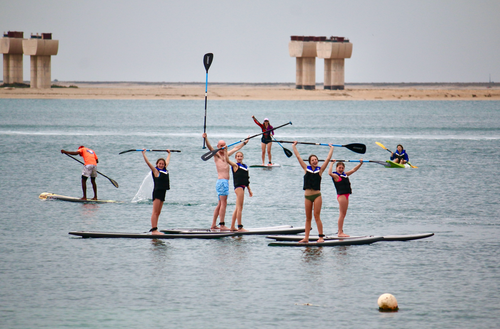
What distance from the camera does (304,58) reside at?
178 meters

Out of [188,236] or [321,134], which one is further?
[321,134]

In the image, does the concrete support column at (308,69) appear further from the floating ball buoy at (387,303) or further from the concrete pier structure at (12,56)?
the floating ball buoy at (387,303)

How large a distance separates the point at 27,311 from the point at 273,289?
4.74 m

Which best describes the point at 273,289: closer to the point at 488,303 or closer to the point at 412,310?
the point at 412,310

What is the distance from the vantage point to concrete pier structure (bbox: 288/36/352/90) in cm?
16850

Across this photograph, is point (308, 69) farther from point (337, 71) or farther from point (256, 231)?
point (256, 231)

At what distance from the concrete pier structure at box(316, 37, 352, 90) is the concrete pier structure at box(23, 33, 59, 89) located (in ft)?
209

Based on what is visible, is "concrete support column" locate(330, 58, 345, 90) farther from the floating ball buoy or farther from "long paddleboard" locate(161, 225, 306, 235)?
the floating ball buoy

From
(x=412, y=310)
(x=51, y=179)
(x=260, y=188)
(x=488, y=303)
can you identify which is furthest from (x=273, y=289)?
(x=51, y=179)

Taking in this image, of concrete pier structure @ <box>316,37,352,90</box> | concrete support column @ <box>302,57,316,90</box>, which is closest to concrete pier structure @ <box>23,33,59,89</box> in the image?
concrete support column @ <box>302,57,316,90</box>

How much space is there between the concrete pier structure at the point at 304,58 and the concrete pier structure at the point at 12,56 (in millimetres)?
67542

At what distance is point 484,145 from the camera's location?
5425cm

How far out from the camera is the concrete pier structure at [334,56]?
167750 mm

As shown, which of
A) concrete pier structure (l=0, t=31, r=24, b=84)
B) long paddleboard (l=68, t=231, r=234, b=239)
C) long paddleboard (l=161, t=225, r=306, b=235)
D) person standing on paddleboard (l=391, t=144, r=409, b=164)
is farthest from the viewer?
concrete pier structure (l=0, t=31, r=24, b=84)
